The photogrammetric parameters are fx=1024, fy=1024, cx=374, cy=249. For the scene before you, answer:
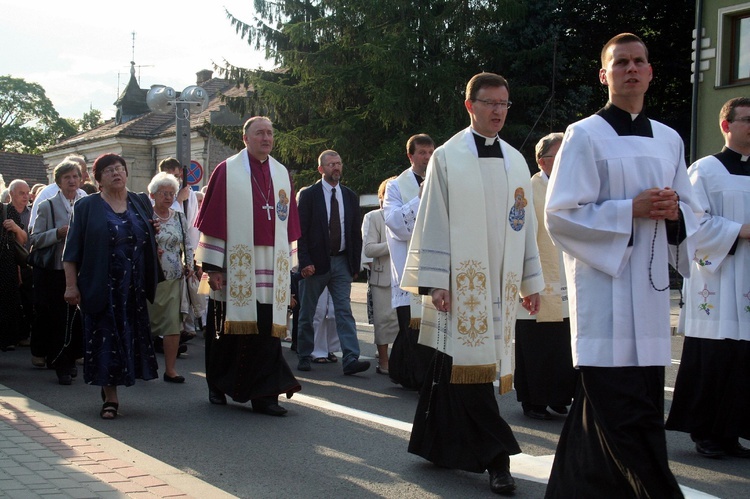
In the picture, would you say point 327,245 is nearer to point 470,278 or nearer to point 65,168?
point 65,168

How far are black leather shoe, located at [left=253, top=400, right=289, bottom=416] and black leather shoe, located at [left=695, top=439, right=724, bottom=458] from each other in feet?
10.0

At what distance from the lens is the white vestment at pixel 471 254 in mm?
5746

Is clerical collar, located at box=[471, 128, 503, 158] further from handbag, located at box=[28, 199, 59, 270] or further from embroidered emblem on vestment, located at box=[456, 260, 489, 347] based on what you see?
handbag, located at box=[28, 199, 59, 270]

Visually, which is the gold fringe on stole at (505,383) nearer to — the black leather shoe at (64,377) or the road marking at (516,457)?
the road marking at (516,457)

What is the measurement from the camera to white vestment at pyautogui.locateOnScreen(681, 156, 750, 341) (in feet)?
21.4

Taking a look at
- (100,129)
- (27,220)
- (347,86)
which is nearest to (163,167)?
(27,220)

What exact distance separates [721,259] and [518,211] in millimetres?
1533

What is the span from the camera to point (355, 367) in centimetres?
1001

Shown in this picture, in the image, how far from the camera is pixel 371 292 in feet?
34.4

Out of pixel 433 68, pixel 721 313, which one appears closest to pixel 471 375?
pixel 721 313

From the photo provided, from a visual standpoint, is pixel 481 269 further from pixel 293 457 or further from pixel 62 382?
pixel 62 382

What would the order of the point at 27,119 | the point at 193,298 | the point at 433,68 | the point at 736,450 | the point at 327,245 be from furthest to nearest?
the point at 27,119 → the point at 433,68 → the point at 193,298 → the point at 327,245 → the point at 736,450

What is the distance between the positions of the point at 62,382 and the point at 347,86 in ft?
73.5

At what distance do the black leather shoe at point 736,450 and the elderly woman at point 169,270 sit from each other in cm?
502
